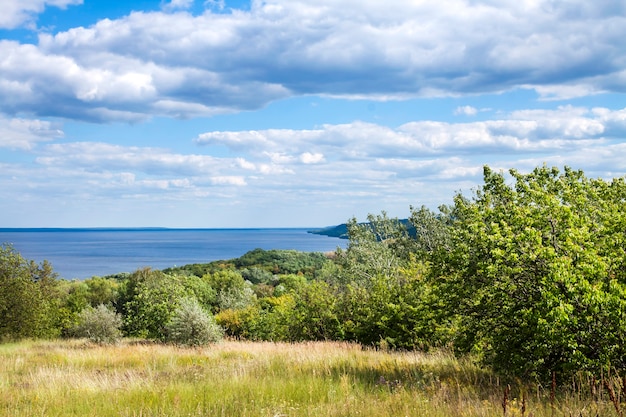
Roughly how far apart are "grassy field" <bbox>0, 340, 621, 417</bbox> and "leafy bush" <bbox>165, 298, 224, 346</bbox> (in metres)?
9.55

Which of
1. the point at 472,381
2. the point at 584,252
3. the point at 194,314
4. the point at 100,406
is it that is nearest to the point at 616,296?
the point at 584,252

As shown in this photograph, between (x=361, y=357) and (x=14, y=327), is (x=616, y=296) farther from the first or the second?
(x=14, y=327)

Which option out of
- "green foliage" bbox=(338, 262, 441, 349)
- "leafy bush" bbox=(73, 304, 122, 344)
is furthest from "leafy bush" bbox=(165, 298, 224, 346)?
"leafy bush" bbox=(73, 304, 122, 344)

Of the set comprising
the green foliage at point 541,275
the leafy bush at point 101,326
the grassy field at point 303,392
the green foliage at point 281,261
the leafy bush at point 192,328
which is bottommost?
the green foliage at point 281,261

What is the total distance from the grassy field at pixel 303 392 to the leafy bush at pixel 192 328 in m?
9.55

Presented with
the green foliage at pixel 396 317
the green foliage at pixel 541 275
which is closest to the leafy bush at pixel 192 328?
the green foliage at pixel 396 317

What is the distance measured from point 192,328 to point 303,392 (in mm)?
15144

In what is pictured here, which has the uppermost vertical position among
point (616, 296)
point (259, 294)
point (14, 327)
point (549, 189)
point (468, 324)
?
point (549, 189)

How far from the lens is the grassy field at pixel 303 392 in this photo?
7043 millimetres

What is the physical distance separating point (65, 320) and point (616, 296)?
5714 cm

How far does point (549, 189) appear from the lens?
11180 millimetres

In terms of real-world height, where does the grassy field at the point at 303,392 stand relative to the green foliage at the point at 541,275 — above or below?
below

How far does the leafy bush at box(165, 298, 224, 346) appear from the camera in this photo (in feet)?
74.9

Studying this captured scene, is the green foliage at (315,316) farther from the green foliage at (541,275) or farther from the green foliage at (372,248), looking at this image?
the green foliage at (372,248)
